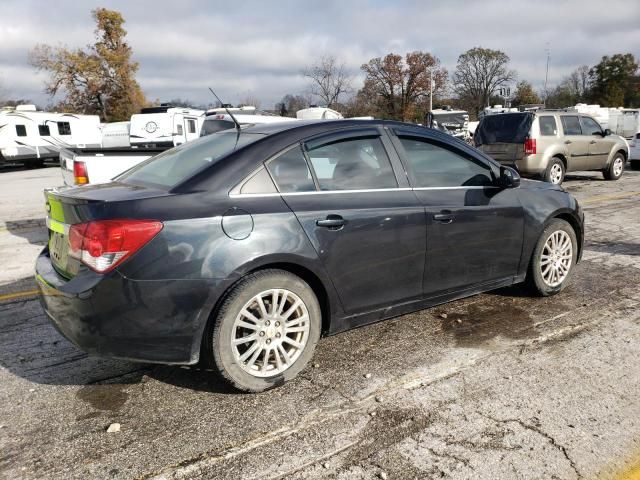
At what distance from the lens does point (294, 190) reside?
3.19 meters

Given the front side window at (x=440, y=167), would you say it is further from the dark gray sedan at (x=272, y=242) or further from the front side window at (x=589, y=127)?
the front side window at (x=589, y=127)

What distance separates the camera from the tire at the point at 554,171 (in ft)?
39.1

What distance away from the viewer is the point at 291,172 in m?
3.23

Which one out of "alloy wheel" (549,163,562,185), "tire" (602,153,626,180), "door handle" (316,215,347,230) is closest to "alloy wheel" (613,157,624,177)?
"tire" (602,153,626,180)

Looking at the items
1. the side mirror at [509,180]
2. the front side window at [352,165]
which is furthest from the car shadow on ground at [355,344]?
the front side window at [352,165]

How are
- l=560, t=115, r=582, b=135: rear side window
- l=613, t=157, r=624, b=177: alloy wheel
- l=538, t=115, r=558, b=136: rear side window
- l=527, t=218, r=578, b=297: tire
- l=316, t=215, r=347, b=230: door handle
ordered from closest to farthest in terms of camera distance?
l=316, t=215, r=347, b=230: door handle < l=527, t=218, r=578, b=297: tire < l=538, t=115, r=558, b=136: rear side window < l=560, t=115, r=582, b=135: rear side window < l=613, t=157, r=624, b=177: alloy wheel

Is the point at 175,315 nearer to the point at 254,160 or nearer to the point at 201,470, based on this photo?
the point at 201,470

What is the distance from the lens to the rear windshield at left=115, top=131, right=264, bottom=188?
3.21m

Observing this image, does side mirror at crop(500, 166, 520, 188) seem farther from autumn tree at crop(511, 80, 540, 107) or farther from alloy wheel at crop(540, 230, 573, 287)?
autumn tree at crop(511, 80, 540, 107)

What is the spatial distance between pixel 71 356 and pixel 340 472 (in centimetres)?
227

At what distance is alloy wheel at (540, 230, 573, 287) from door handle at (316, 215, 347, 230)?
7.17ft

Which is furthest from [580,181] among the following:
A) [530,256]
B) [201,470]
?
[201,470]

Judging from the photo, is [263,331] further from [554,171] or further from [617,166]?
[617,166]

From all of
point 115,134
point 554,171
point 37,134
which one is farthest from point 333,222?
point 115,134
